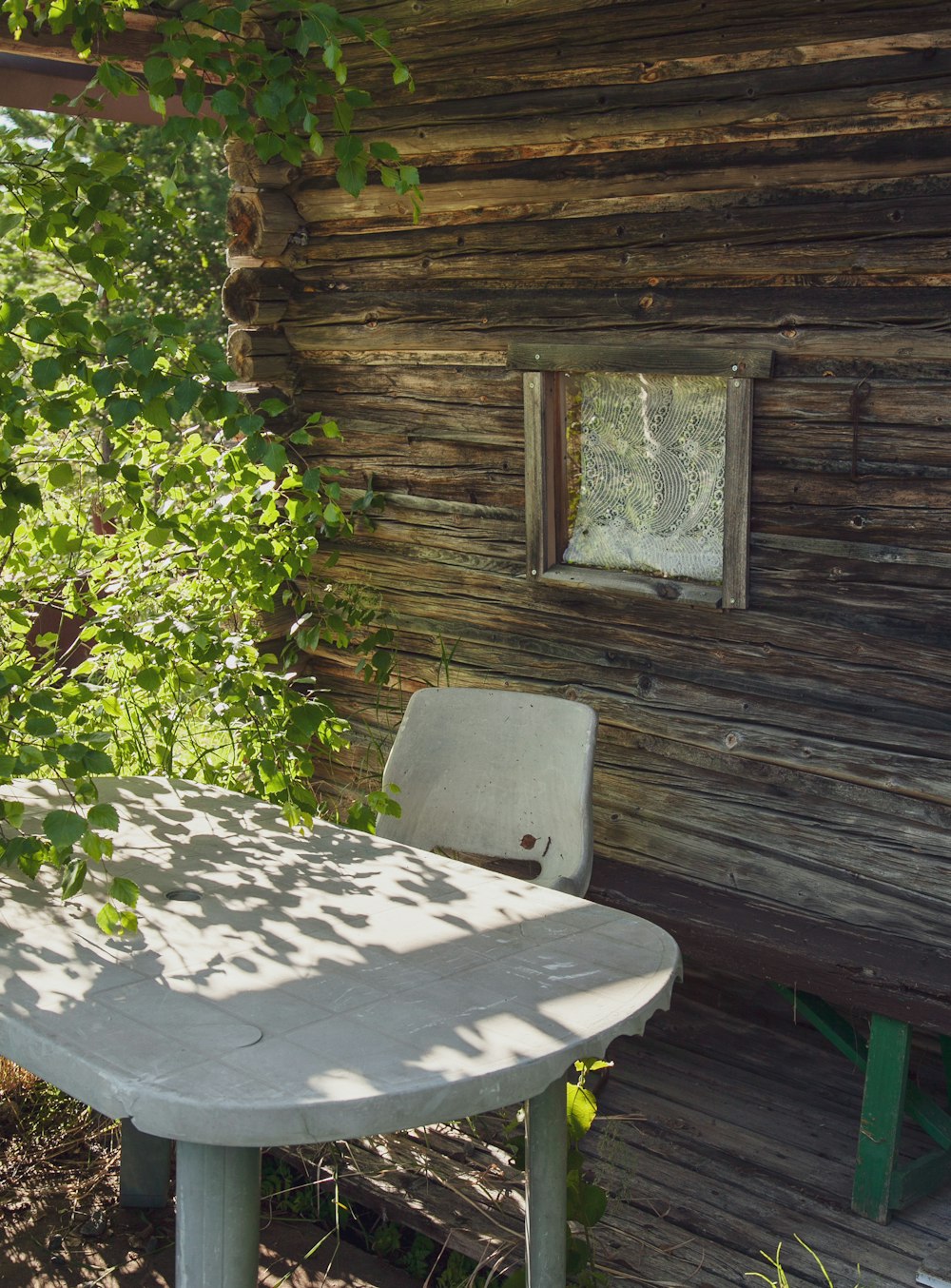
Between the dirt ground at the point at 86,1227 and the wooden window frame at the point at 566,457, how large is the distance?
6.21ft

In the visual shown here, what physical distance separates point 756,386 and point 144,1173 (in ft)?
8.20

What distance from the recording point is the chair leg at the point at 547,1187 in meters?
2.34

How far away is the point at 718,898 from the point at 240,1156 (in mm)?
1933

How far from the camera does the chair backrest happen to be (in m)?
3.25

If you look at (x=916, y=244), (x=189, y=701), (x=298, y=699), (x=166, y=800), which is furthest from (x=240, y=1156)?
(x=916, y=244)

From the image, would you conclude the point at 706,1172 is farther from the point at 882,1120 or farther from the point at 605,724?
the point at 605,724

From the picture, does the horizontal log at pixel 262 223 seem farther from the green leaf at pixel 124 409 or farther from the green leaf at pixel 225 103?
the green leaf at pixel 124 409

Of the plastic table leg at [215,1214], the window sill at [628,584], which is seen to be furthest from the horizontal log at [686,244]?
the plastic table leg at [215,1214]

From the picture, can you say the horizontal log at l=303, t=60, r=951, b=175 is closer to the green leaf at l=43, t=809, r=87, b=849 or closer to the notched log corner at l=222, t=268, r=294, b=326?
the notched log corner at l=222, t=268, r=294, b=326

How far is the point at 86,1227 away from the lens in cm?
324

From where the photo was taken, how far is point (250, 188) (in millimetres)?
4625

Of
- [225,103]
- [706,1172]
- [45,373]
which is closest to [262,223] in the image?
[225,103]

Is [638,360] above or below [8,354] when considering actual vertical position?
above

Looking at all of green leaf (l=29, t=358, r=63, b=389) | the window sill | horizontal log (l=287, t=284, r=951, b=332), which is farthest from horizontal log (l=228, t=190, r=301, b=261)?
green leaf (l=29, t=358, r=63, b=389)
